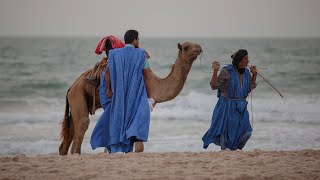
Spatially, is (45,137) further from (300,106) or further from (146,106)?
(300,106)

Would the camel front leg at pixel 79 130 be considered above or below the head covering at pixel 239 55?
below

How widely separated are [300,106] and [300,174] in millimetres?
16010

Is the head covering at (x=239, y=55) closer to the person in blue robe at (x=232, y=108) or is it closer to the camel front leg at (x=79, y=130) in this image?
the person in blue robe at (x=232, y=108)

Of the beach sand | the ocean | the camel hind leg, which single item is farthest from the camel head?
the camel hind leg

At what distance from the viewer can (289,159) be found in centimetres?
897

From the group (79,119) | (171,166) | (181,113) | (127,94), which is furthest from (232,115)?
(181,113)

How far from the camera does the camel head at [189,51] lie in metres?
9.57

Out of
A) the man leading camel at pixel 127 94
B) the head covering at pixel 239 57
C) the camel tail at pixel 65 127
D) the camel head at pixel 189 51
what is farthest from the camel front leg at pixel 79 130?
the head covering at pixel 239 57

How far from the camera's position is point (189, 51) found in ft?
31.6

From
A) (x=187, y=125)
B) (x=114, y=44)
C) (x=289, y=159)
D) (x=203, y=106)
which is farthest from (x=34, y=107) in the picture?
(x=289, y=159)

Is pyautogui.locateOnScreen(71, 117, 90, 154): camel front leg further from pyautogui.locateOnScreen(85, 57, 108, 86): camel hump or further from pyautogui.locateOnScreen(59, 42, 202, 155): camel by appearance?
pyautogui.locateOnScreen(85, 57, 108, 86): camel hump

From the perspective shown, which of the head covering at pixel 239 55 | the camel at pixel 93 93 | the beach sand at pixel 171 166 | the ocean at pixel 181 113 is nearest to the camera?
the beach sand at pixel 171 166

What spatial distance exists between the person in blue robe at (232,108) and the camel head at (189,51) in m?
0.68

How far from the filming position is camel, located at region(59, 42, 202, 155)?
9.70 m
